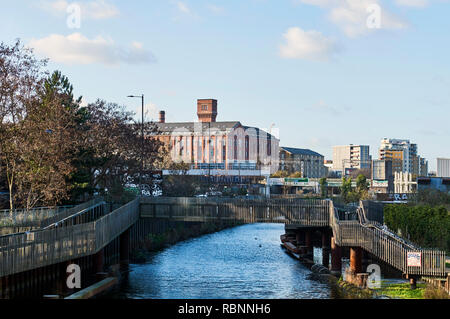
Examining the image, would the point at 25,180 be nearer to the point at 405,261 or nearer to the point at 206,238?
the point at 405,261

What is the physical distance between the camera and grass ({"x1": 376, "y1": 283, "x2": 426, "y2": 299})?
34359 millimetres

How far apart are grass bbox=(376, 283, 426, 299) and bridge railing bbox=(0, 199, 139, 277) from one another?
58.5 ft

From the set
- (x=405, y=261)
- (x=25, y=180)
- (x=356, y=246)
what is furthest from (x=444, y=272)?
(x=25, y=180)

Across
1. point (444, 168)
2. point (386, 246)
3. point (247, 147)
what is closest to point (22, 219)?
point (386, 246)

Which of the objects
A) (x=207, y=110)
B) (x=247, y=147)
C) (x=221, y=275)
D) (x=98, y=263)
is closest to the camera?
(x=98, y=263)

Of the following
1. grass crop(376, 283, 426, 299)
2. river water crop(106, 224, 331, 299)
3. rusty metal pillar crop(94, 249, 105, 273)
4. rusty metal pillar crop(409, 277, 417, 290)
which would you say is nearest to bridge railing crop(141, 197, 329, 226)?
river water crop(106, 224, 331, 299)

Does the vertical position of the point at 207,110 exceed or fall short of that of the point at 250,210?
it exceeds it

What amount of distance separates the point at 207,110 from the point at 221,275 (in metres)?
150

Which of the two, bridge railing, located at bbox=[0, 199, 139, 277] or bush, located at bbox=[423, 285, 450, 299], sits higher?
bridge railing, located at bbox=[0, 199, 139, 277]

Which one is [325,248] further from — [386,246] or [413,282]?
[413,282]

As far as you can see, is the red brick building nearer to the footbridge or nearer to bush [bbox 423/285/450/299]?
the footbridge

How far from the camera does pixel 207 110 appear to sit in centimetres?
19438

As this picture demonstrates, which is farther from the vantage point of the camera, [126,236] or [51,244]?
[126,236]
